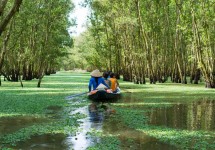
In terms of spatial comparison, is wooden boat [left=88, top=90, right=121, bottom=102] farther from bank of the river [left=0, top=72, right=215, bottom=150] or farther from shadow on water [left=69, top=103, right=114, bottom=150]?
bank of the river [left=0, top=72, right=215, bottom=150]

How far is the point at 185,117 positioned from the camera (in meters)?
12.1

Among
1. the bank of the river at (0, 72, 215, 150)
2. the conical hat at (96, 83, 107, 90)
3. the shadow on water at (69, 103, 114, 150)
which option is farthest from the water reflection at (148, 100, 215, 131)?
the conical hat at (96, 83, 107, 90)

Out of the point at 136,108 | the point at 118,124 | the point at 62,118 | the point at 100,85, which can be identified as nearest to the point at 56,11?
the point at 100,85

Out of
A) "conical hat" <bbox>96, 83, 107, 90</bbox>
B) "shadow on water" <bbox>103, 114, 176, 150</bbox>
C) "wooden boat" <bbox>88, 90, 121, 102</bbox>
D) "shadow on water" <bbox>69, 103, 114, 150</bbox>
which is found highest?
"conical hat" <bbox>96, 83, 107, 90</bbox>

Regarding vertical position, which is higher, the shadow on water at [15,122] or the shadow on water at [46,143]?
the shadow on water at [15,122]

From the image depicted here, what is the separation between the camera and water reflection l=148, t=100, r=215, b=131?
1052 centimetres

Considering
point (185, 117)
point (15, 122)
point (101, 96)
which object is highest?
point (101, 96)

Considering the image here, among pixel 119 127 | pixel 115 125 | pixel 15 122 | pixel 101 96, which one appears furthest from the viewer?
pixel 101 96

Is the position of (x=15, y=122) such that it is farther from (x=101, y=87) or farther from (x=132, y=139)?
(x=101, y=87)

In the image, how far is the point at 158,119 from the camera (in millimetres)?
11617

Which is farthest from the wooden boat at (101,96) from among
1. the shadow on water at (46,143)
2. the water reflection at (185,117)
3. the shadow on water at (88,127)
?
the shadow on water at (46,143)

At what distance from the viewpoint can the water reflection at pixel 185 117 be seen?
34.5 ft

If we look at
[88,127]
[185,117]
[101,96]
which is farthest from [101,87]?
[88,127]

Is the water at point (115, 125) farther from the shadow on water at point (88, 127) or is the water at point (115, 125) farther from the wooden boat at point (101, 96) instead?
the wooden boat at point (101, 96)
